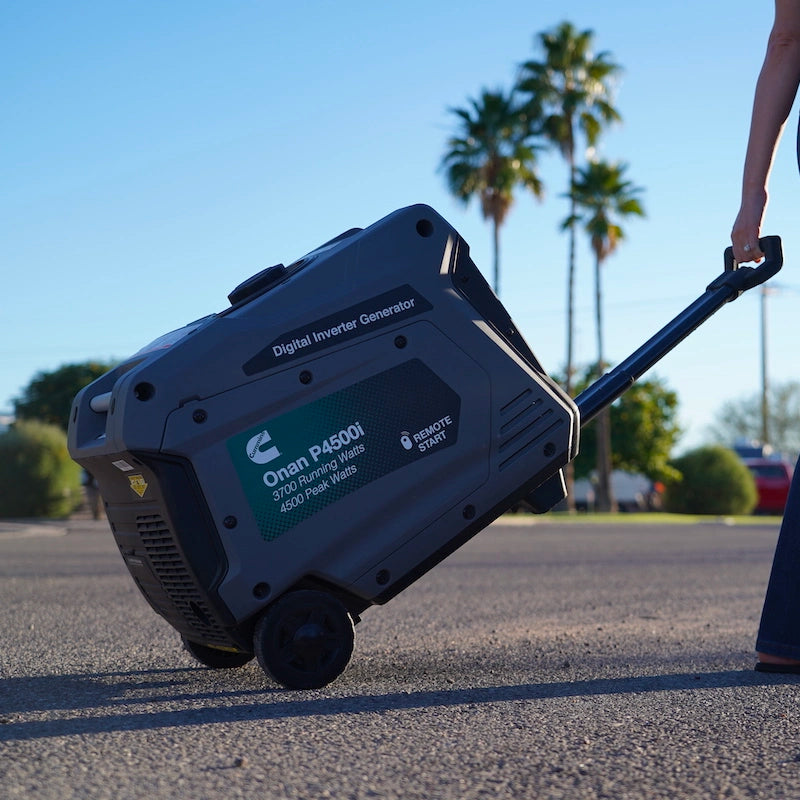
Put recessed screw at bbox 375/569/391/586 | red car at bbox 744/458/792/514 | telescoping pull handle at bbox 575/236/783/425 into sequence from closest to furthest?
recessed screw at bbox 375/569/391/586 < telescoping pull handle at bbox 575/236/783/425 < red car at bbox 744/458/792/514

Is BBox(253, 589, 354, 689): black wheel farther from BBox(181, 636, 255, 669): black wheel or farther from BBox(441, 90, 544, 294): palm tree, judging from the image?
BBox(441, 90, 544, 294): palm tree

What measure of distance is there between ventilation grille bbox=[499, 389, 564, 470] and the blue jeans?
0.86 metres

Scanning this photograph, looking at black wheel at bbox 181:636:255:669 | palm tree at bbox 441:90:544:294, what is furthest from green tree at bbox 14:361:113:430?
black wheel at bbox 181:636:255:669

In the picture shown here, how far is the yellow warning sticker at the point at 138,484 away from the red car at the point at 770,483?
109 ft

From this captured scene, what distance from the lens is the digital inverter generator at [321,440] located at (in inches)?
128

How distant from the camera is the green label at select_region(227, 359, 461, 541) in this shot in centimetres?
332

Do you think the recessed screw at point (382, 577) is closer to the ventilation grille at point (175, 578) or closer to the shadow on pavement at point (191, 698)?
the shadow on pavement at point (191, 698)

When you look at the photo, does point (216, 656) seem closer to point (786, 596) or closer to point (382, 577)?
point (382, 577)

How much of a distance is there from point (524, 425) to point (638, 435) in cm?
4397

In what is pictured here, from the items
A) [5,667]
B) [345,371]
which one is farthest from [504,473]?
[5,667]

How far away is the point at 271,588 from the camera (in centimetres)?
330

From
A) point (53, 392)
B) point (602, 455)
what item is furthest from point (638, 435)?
point (53, 392)

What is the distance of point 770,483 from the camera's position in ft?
115

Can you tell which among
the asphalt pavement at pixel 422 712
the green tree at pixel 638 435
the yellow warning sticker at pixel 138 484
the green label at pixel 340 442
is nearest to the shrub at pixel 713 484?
the green tree at pixel 638 435
